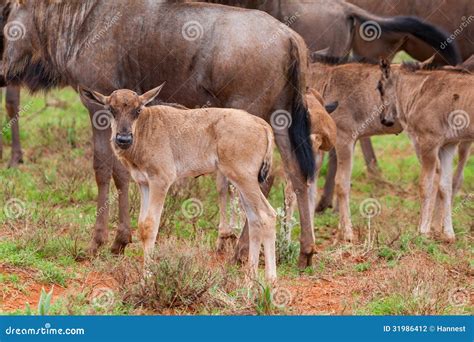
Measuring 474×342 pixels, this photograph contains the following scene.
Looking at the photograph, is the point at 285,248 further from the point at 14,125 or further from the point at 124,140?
the point at 14,125

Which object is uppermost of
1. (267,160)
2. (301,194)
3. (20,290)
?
(267,160)

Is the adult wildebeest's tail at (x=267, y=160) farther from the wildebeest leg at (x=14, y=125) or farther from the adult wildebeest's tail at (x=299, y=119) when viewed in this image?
the wildebeest leg at (x=14, y=125)

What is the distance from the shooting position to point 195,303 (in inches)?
313

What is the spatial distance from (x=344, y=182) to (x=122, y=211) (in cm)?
264

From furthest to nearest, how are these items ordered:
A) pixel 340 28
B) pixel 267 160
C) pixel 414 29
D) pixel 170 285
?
1. pixel 340 28
2. pixel 414 29
3. pixel 267 160
4. pixel 170 285

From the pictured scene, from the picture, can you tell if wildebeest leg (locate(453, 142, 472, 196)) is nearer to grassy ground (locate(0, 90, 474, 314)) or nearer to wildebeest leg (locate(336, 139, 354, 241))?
grassy ground (locate(0, 90, 474, 314))

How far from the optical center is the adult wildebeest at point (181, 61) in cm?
947

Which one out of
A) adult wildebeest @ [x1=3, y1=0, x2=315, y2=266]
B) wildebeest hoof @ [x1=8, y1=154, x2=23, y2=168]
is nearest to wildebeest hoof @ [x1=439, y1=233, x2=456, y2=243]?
adult wildebeest @ [x1=3, y1=0, x2=315, y2=266]
